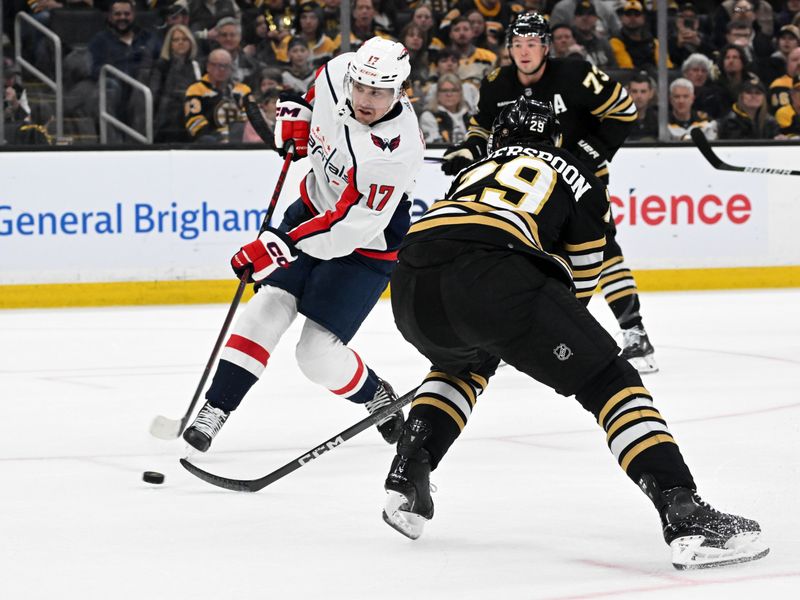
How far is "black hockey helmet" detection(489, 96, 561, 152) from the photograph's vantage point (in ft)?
8.83

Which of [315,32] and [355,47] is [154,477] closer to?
[355,47]

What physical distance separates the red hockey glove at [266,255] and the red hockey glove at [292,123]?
0.43 metres

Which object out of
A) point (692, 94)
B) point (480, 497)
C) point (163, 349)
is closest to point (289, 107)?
point (480, 497)

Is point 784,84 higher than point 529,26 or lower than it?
lower

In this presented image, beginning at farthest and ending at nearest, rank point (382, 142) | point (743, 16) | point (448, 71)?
point (743, 16)
point (448, 71)
point (382, 142)

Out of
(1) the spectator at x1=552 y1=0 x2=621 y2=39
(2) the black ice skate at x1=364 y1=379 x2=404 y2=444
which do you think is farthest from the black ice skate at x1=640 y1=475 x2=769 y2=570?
(1) the spectator at x1=552 y1=0 x2=621 y2=39

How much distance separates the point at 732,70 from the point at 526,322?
633cm

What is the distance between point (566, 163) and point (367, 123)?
2.60 ft

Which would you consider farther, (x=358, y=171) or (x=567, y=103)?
(x=567, y=103)

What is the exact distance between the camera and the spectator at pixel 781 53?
8.39 meters

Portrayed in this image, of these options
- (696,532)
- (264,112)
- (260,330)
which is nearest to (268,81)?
(264,112)

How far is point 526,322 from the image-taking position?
243 centimetres

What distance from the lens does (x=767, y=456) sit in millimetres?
3432

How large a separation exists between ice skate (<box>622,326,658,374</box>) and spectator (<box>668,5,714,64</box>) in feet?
11.2
